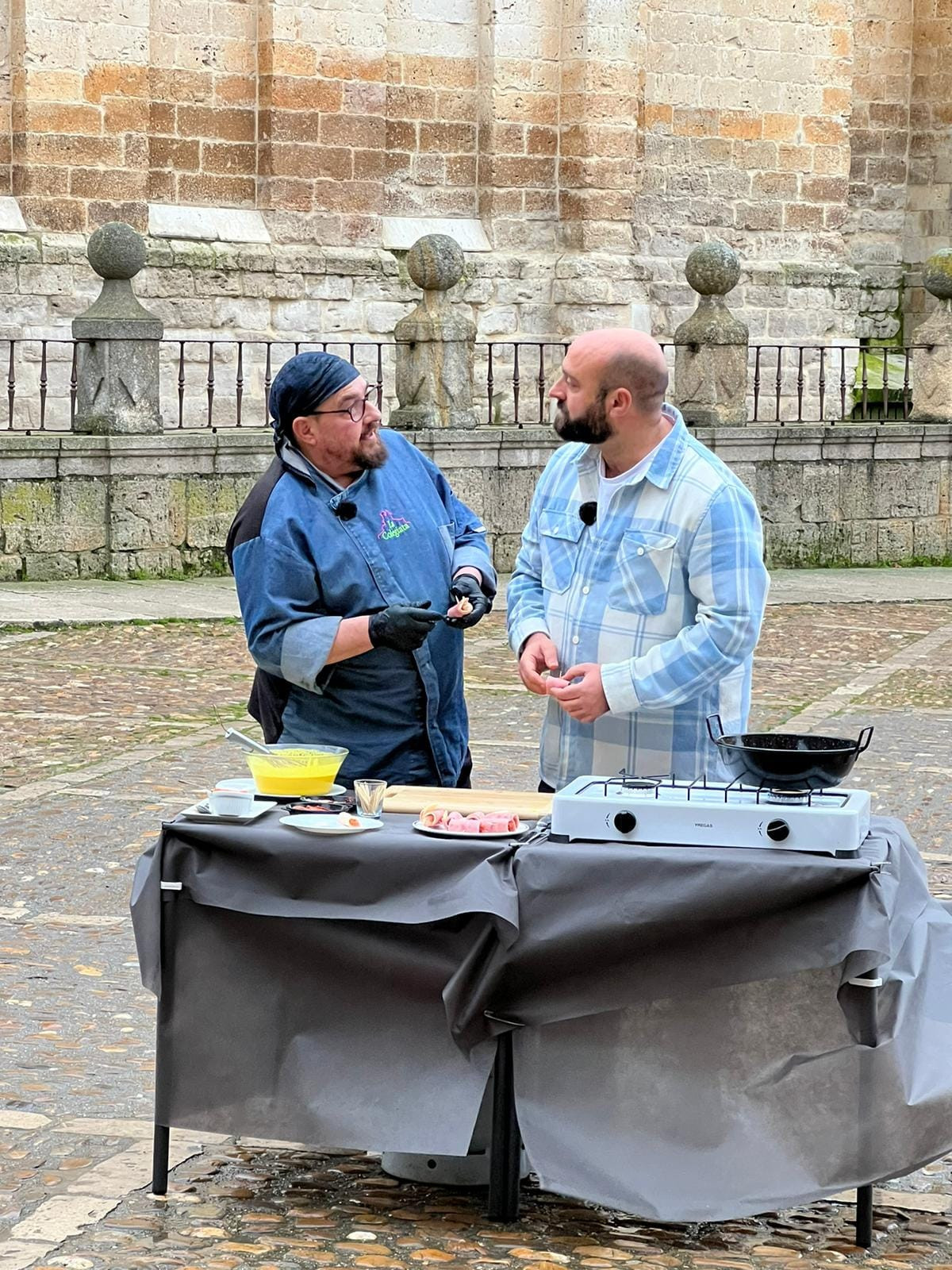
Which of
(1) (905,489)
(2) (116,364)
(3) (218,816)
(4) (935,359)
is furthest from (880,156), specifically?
(3) (218,816)

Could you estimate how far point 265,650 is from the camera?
478cm

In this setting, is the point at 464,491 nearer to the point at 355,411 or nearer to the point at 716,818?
the point at 355,411

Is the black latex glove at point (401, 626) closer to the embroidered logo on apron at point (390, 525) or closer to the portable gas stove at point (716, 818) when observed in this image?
the embroidered logo on apron at point (390, 525)

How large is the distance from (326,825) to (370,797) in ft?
0.56

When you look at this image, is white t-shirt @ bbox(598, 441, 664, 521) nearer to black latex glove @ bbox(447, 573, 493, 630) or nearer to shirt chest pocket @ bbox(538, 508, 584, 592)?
shirt chest pocket @ bbox(538, 508, 584, 592)

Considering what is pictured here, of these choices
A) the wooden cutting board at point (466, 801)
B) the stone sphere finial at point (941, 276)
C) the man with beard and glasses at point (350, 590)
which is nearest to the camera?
the wooden cutting board at point (466, 801)

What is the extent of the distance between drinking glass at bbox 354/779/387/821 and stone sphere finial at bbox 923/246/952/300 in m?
15.0

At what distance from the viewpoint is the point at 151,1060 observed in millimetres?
5027

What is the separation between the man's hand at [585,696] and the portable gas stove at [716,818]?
1.82ft

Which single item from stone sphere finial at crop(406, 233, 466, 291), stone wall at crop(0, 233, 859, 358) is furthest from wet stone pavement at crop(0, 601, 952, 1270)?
stone wall at crop(0, 233, 859, 358)

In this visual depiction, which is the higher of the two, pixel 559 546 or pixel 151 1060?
pixel 559 546

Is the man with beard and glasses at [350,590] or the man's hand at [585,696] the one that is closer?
A: the man's hand at [585,696]

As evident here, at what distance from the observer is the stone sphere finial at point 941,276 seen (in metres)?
18.1

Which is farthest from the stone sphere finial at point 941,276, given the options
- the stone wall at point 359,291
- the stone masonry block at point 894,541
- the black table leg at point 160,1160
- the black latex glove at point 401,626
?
the black table leg at point 160,1160
